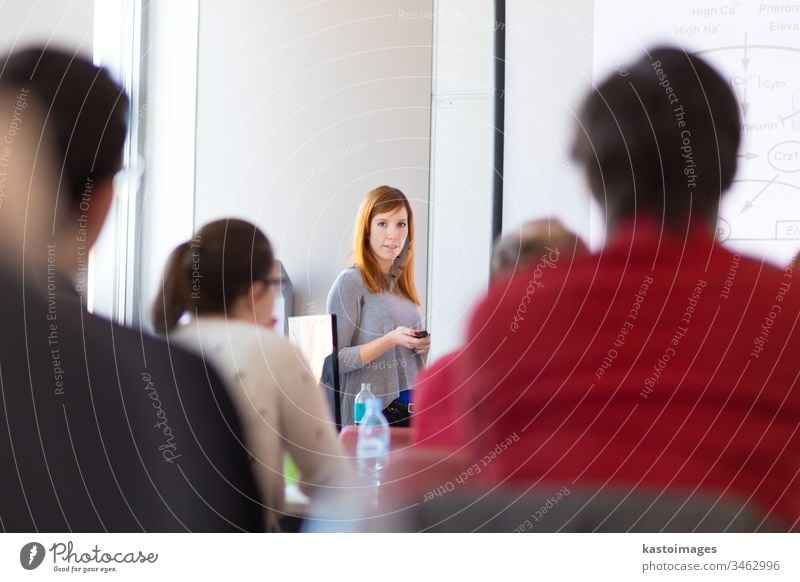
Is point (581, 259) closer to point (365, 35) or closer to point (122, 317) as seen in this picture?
point (365, 35)

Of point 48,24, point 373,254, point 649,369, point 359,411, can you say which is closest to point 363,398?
point 359,411

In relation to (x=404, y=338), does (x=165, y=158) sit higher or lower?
higher

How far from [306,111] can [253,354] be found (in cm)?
22

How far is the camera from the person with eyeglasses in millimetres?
760

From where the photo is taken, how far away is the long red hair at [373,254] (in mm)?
758

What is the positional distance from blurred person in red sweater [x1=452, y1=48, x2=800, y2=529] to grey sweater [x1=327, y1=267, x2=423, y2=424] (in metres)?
0.05

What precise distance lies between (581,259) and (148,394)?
39 cm

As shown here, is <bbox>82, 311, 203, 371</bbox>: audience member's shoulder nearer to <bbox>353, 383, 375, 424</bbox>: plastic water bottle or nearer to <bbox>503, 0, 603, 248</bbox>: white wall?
<bbox>353, 383, 375, 424</bbox>: plastic water bottle

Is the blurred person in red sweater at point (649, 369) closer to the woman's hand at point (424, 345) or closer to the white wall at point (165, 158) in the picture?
the woman's hand at point (424, 345)

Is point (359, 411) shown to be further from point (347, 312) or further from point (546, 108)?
point (546, 108)

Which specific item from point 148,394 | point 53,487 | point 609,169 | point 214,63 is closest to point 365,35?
point 214,63

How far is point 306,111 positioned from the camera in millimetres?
780
